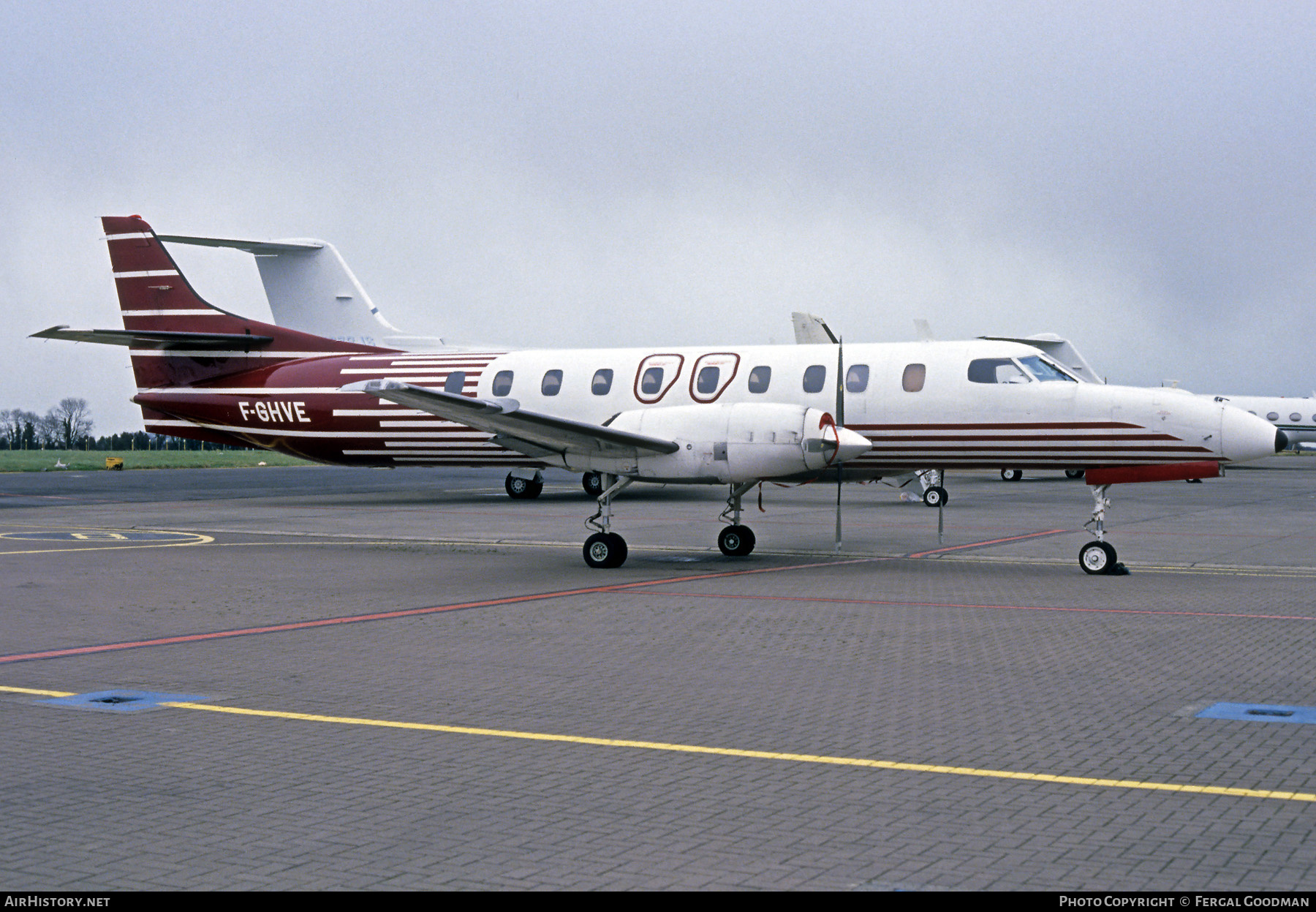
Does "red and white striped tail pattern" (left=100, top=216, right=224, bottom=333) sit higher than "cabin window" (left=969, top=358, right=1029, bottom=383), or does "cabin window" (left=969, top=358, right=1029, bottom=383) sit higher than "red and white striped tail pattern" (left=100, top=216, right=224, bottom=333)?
"red and white striped tail pattern" (left=100, top=216, right=224, bottom=333)

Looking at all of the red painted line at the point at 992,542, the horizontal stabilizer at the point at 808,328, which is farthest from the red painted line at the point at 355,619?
the horizontal stabilizer at the point at 808,328

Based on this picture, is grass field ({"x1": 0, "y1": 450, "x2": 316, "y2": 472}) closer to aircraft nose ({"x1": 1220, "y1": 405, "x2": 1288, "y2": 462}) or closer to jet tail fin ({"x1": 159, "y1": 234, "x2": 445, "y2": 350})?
jet tail fin ({"x1": 159, "y1": 234, "x2": 445, "y2": 350})

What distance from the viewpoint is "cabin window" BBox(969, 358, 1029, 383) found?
61.1 feet

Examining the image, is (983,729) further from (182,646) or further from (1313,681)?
(182,646)

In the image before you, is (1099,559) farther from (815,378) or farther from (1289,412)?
(1289,412)

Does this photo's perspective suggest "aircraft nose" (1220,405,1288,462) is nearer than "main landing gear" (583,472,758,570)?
Yes

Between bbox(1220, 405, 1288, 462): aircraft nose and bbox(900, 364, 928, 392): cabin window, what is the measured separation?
4.25 m

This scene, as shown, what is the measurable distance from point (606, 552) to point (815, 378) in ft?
15.5

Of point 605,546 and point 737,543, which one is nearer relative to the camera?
point 605,546

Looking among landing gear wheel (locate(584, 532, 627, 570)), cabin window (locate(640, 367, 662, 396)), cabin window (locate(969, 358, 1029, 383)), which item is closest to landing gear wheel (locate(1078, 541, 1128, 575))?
cabin window (locate(969, 358, 1029, 383))

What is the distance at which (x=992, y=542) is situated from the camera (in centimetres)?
2206

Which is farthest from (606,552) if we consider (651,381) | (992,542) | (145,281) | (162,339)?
(145,281)

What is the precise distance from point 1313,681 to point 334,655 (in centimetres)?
756

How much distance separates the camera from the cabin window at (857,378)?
19.6 meters
